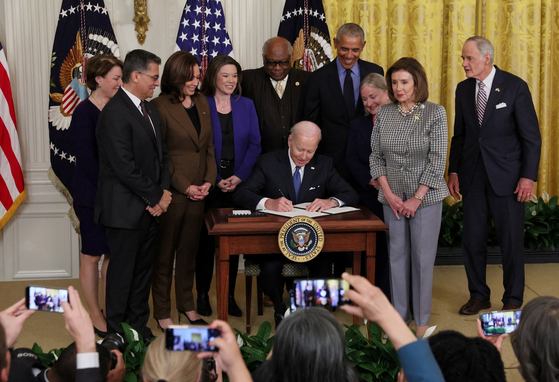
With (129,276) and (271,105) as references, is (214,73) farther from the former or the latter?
(129,276)

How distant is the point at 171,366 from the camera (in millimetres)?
1701

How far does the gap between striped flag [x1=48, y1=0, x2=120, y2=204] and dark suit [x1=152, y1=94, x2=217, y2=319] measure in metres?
1.40

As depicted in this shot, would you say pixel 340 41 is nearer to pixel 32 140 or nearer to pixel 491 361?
pixel 32 140

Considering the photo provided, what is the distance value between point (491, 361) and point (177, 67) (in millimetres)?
2932

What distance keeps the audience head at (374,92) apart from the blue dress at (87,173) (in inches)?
68.9

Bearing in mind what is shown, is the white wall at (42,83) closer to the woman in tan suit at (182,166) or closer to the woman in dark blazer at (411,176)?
the woman in tan suit at (182,166)

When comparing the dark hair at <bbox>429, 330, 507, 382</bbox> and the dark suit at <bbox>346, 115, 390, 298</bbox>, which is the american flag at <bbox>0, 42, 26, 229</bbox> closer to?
the dark suit at <bbox>346, 115, 390, 298</bbox>

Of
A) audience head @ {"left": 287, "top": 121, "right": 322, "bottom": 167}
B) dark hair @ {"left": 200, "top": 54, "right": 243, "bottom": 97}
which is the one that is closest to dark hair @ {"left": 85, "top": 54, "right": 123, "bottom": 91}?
dark hair @ {"left": 200, "top": 54, "right": 243, "bottom": 97}

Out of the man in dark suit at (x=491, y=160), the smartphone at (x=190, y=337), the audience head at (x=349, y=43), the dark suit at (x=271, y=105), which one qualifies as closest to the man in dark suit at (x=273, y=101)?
the dark suit at (x=271, y=105)

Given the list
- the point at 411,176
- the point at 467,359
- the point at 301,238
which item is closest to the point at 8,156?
the point at 301,238

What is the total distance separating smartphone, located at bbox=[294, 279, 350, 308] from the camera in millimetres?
1837

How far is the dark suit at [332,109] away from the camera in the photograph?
484 cm

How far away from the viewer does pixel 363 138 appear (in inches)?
178

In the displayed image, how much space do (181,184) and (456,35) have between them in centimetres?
333
